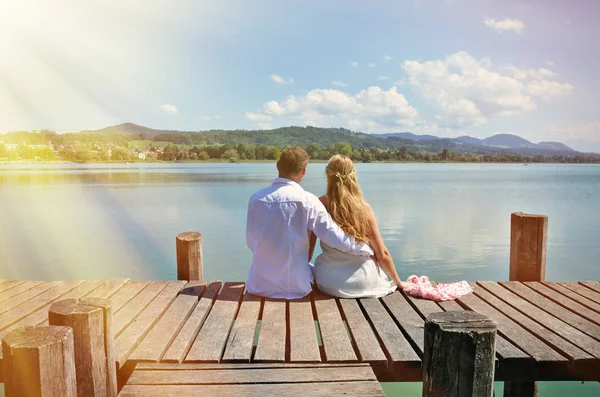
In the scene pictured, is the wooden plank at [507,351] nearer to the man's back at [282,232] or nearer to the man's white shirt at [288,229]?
the man's white shirt at [288,229]

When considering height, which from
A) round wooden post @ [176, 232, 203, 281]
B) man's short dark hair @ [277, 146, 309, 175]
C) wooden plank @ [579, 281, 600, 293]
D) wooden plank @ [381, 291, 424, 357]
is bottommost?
wooden plank @ [579, 281, 600, 293]

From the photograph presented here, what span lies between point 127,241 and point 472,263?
14114 mm

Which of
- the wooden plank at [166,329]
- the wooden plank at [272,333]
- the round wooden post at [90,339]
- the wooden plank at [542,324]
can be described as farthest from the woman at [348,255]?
the round wooden post at [90,339]

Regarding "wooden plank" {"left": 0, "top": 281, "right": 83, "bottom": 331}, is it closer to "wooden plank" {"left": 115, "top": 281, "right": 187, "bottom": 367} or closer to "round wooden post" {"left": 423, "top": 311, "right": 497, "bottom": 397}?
"wooden plank" {"left": 115, "top": 281, "right": 187, "bottom": 367}

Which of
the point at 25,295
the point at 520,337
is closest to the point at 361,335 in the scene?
the point at 520,337

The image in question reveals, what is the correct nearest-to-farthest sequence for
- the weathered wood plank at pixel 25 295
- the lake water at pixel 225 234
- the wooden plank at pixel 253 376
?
the wooden plank at pixel 253 376, the weathered wood plank at pixel 25 295, the lake water at pixel 225 234

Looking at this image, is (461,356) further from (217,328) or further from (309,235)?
(309,235)

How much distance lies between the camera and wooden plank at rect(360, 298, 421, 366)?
3861 millimetres

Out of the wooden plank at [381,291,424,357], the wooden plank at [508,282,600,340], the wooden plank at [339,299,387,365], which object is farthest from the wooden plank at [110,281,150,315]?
the wooden plank at [508,282,600,340]

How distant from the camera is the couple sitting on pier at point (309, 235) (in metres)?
5.04

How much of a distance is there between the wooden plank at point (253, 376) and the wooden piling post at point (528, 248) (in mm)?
3531

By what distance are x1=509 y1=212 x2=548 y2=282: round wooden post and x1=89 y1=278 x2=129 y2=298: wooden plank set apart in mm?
5035

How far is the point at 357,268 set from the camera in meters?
5.25

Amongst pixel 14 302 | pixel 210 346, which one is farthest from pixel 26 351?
pixel 14 302
